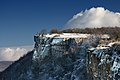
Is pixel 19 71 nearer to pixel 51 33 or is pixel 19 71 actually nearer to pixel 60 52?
pixel 51 33

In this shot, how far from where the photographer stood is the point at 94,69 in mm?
77250

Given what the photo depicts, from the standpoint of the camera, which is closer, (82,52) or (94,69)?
(94,69)

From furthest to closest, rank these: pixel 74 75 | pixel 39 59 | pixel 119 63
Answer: pixel 39 59 → pixel 74 75 → pixel 119 63

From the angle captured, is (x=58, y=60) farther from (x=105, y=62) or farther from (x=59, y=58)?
(x=105, y=62)

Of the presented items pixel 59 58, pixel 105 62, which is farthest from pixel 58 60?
pixel 105 62

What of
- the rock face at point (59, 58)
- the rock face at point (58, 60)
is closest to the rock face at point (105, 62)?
the rock face at point (59, 58)

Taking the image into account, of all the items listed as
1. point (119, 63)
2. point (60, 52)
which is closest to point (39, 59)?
point (60, 52)

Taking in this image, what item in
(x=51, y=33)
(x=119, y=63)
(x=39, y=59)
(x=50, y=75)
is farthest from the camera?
(x=51, y=33)

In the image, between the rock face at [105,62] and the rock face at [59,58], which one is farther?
the rock face at [59,58]

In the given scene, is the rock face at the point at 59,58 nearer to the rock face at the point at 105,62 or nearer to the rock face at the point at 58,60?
the rock face at the point at 58,60

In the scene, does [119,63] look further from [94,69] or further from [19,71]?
[19,71]

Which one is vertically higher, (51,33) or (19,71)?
(51,33)

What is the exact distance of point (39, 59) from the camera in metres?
123

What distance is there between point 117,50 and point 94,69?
6521mm
